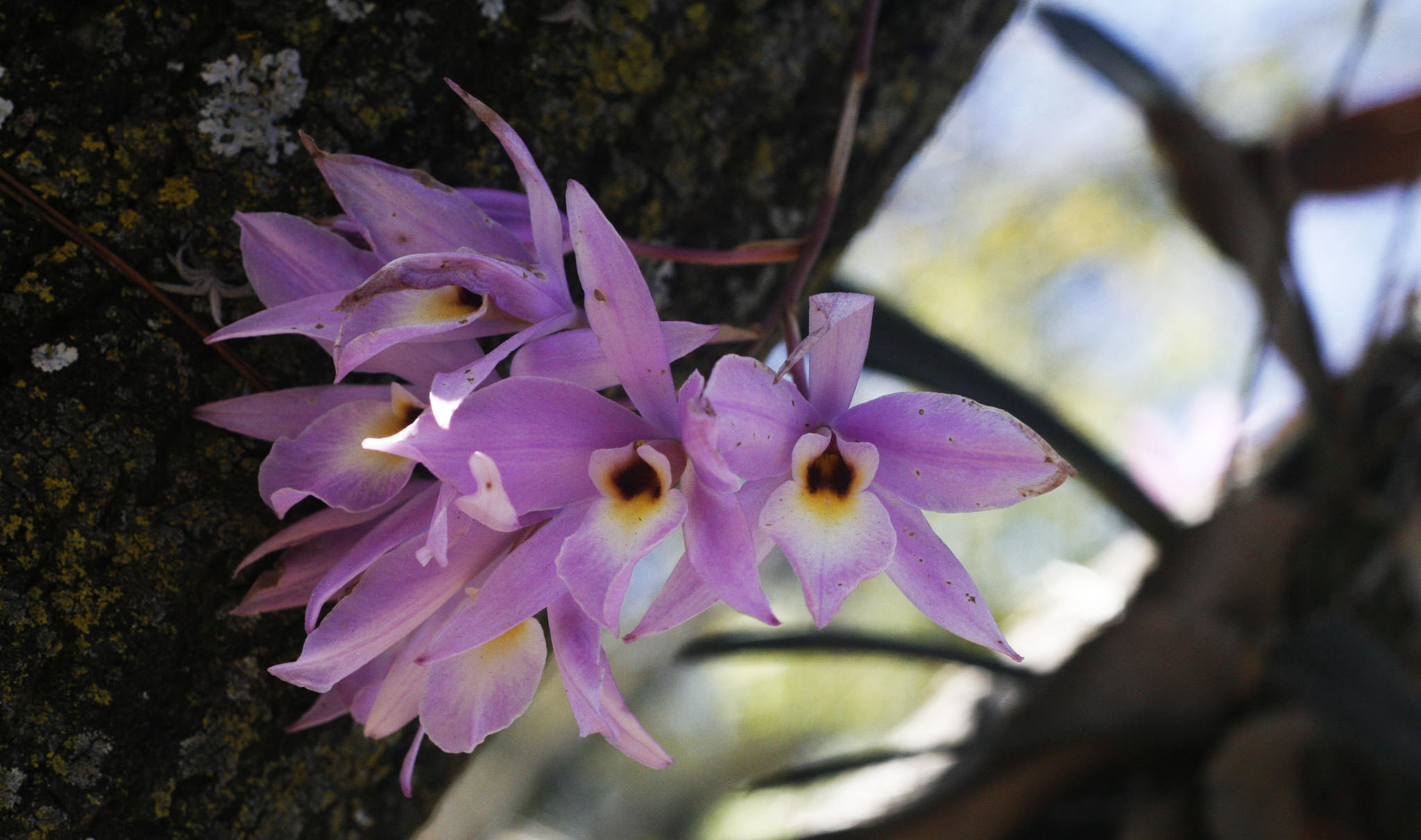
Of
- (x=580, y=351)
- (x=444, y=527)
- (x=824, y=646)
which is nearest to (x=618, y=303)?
(x=580, y=351)

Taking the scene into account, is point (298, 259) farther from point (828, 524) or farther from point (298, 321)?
point (828, 524)

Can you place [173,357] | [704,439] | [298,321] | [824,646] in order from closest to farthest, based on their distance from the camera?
[704,439]
[298,321]
[173,357]
[824,646]

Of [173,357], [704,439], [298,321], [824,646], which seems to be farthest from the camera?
[824,646]

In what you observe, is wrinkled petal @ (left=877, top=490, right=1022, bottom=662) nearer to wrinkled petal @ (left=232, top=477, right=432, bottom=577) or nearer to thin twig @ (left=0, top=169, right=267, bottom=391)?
wrinkled petal @ (left=232, top=477, right=432, bottom=577)

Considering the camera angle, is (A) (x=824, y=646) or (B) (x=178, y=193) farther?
(A) (x=824, y=646)

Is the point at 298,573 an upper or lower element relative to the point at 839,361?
lower

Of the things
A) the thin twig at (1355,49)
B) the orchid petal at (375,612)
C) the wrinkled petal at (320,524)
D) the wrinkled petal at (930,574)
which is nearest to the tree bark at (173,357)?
the wrinkled petal at (320,524)

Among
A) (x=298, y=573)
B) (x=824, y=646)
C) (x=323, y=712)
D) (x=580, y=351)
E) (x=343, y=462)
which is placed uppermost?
(x=580, y=351)

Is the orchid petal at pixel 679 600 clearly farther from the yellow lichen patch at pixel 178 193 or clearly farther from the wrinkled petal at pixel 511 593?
the yellow lichen patch at pixel 178 193
